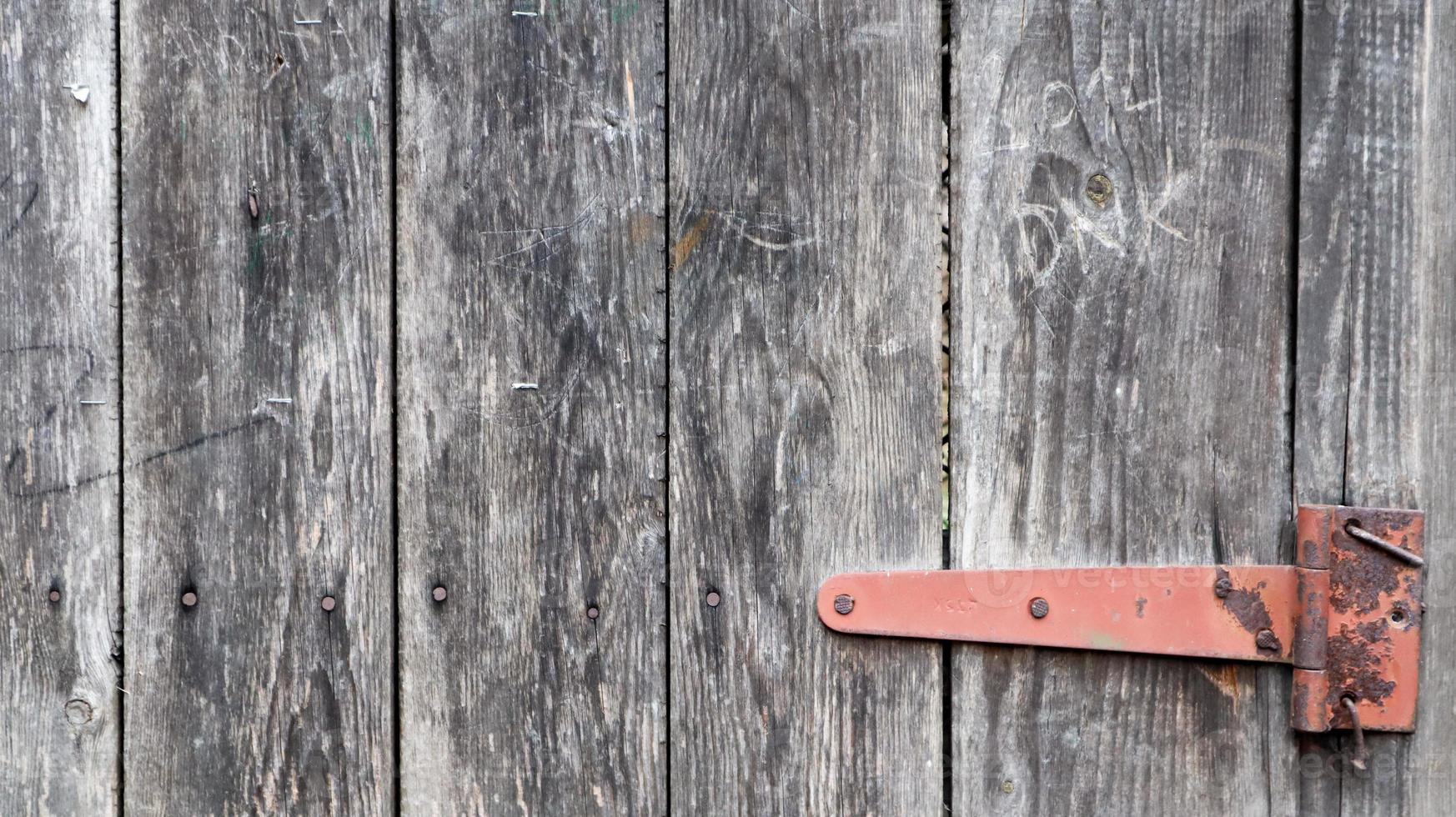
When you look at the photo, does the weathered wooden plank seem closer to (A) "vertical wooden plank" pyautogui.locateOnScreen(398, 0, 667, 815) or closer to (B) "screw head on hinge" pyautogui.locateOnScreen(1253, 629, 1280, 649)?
(B) "screw head on hinge" pyautogui.locateOnScreen(1253, 629, 1280, 649)

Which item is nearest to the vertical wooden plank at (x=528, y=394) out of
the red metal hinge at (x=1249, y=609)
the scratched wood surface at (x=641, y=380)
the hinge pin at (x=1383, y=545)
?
the scratched wood surface at (x=641, y=380)

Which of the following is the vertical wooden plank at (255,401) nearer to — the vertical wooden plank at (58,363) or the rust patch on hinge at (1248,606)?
the vertical wooden plank at (58,363)

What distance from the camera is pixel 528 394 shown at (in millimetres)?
835

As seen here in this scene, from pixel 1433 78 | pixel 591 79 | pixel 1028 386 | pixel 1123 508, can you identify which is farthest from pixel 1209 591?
pixel 591 79

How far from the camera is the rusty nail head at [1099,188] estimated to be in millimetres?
833

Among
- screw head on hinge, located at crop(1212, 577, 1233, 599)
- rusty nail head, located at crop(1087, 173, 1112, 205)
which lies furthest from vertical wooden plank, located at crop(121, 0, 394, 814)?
screw head on hinge, located at crop(1212, 577, 1233, 599)

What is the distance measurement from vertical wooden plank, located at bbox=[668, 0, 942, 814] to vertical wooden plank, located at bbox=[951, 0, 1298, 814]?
41 mm

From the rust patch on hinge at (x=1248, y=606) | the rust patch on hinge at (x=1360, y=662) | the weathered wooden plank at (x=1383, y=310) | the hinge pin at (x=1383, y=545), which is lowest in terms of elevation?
the rust patch on hinge at (x=1360, y=662)

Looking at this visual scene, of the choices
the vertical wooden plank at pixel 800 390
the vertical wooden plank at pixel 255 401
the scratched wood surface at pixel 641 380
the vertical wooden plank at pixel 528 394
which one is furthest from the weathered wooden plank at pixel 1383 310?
the vertical wooden plank at pixel 255 401

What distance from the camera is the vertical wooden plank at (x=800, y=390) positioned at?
32.9 inches

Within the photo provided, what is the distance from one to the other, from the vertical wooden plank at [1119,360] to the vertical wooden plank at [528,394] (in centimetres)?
28

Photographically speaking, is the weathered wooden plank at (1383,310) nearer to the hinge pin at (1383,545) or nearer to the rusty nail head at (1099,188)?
the hinge pin at (1383,545)

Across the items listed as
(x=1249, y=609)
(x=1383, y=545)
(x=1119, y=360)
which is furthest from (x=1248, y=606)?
(x=1119, y=360)

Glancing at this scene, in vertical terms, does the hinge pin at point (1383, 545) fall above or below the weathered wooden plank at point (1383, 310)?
below
